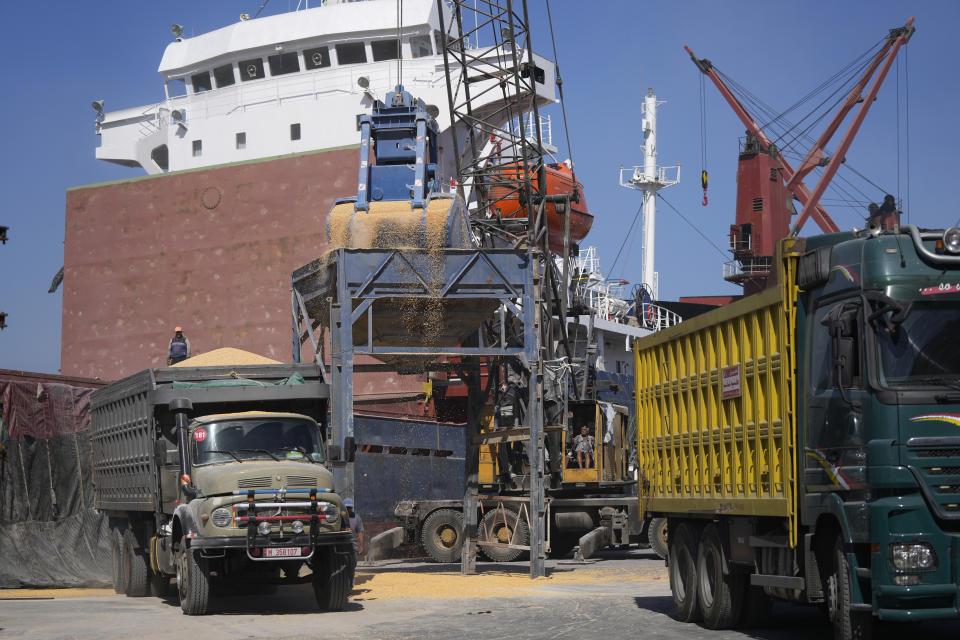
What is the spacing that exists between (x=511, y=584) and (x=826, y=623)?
766 cm

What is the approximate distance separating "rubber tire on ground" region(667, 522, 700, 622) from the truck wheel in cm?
1153

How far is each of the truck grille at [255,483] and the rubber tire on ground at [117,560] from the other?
618 centimetres

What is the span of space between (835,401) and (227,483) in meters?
8.16

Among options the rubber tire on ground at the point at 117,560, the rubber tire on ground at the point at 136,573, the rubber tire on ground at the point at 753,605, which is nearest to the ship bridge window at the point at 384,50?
the rubber tire on ground at the point at 117,560

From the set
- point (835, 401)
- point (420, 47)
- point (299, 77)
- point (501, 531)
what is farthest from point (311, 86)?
point (835, 401)

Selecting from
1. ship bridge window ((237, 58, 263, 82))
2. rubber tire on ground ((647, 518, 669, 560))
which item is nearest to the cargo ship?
ship bridge window ((237, 58, 263, 82))

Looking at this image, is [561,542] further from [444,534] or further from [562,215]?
[562,215]

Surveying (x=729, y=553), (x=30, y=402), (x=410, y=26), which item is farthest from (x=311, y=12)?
(x=729, y=553)

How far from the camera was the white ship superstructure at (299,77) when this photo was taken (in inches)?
1713

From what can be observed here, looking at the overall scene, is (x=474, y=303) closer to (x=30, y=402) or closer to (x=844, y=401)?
(x=30, y=402)

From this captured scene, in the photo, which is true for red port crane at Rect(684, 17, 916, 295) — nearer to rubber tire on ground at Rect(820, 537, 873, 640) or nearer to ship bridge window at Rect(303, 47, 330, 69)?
ship bridge window at Rect(303, 47, 330, 69)

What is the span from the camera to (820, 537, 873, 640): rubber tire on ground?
1052 cm

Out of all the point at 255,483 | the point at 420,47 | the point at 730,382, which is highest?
the point at 420,47

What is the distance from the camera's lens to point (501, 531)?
2630cm
